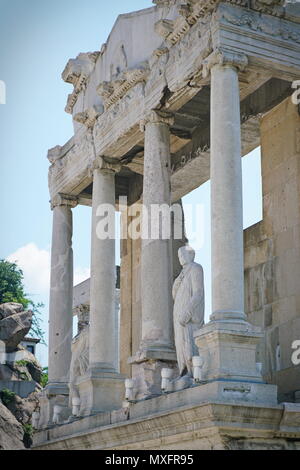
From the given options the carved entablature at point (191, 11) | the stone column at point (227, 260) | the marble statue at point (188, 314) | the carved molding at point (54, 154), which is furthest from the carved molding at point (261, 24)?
the carved molding at point (54, 154)

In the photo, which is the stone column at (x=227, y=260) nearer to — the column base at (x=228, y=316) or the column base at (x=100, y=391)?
the column base at (x=228, y=316)

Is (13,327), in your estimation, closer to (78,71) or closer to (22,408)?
(22,408)

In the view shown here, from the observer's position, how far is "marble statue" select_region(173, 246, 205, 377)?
18.5 meters

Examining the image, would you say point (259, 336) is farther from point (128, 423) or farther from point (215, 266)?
point (128, 423)

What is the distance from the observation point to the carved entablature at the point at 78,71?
1024 inches

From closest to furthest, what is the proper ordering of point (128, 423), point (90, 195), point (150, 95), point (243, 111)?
1. point (128, 423)
2. point (150, 95)
3. point (243, 111)
4. point (90, 195)

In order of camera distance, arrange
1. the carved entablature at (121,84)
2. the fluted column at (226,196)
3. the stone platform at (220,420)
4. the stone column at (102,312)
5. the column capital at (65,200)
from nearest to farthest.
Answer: the stone platform at (220,420) < the fluted column at (226,196) < the carved entablature at (121,84) < the stone column at (102,312) < the column capital at (65,200)

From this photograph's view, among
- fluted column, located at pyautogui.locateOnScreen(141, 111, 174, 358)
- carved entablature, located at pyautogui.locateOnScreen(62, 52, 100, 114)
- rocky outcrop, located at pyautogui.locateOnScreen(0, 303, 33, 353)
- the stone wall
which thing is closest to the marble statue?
fluted column, located at pyautogui.locateOnScreen(141, 111, 174, 358)

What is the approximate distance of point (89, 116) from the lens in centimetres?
2502

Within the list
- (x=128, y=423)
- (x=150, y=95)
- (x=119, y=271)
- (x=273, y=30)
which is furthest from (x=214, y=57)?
(x=119, y=271)

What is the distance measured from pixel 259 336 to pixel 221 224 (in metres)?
2.35

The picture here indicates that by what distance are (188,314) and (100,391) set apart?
483 centimetres

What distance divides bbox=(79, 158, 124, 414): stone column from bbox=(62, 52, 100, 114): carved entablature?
10.7 ft

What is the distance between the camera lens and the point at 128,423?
61.5 ft
